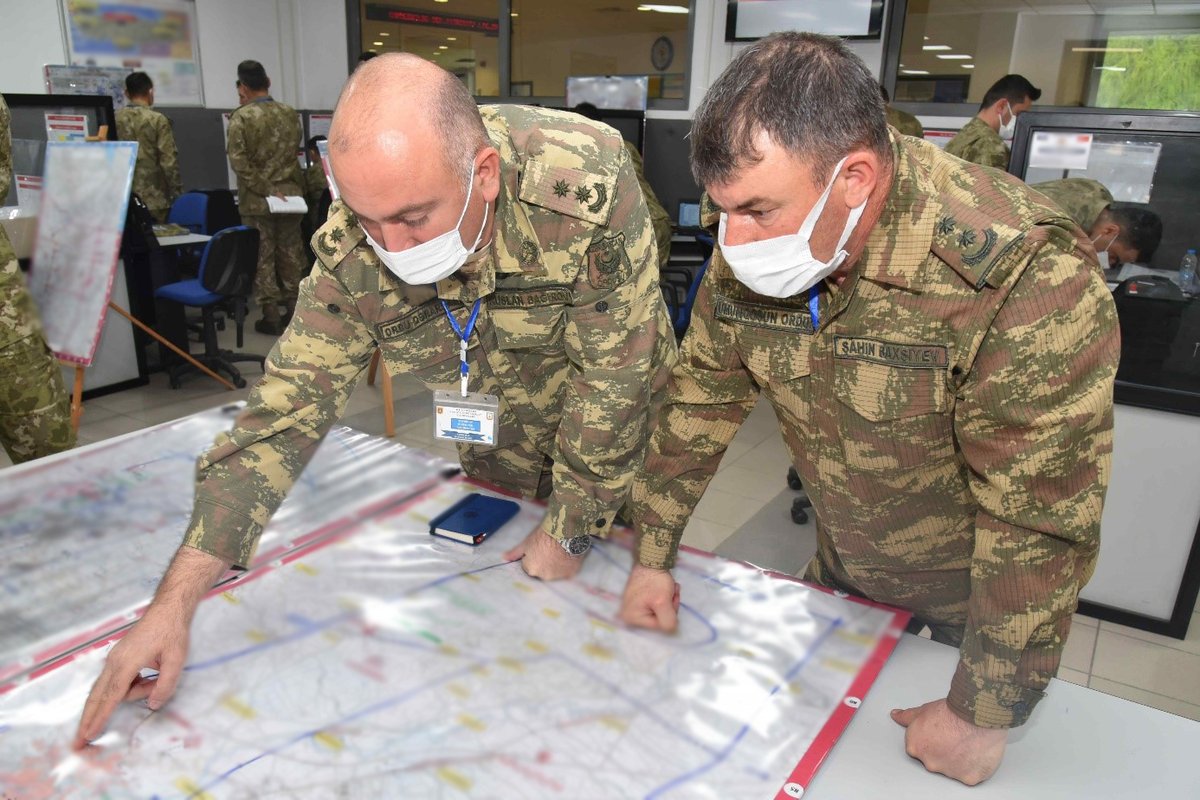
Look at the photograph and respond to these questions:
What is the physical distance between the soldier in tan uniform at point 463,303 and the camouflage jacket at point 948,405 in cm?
12

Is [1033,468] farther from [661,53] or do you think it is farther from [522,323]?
[661,53]

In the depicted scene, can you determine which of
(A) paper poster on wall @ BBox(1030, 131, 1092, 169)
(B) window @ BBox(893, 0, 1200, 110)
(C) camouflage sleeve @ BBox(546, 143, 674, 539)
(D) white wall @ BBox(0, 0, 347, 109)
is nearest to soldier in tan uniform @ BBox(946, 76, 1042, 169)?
(B) window @ BBox(893, 0, 1200, 110)

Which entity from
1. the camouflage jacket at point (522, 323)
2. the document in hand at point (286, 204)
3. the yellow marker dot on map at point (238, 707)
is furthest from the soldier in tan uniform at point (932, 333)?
the document in hand at point (286, 204)

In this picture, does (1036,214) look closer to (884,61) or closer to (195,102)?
(884,61)

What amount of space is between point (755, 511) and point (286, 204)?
359 centimetres

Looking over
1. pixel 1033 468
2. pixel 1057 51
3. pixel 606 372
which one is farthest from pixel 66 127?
pixel 1057 51

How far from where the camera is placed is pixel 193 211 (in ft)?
17.4

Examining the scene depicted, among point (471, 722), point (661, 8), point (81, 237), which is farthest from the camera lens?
point (661, 8)

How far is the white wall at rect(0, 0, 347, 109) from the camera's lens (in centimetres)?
681

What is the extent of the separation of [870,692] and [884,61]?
4.77 m

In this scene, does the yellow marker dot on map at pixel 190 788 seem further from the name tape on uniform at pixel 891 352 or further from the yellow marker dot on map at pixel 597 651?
the name tape on uniform at pixel 891 352

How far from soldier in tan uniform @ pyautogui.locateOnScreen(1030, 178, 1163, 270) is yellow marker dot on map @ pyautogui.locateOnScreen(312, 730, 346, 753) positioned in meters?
2.26

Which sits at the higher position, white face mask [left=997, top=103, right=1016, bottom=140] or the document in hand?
white face mask [left=997, top=103, right=1016, bottom=140]

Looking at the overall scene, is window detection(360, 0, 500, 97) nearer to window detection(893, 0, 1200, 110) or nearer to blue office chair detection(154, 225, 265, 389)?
blue office chair detection(154, 225, 265, 389)
